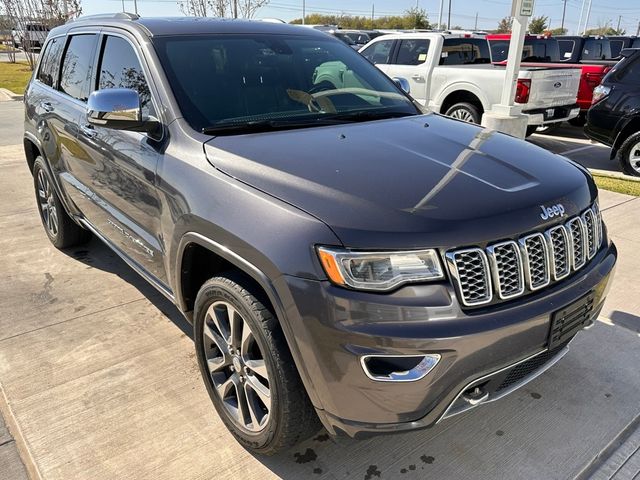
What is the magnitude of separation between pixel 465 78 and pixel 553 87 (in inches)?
52.9

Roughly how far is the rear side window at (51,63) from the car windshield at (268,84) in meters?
1.81

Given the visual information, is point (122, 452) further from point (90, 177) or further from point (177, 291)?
point (90, 177)

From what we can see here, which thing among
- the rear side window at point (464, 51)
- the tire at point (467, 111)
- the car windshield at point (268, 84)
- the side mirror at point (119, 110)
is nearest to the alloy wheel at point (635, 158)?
the tire at point (467, 111)

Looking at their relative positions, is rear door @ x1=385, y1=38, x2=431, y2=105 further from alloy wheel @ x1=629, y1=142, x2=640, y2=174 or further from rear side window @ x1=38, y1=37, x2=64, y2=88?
rear side window @ x1=38, y1=37, x2=64, y2=88

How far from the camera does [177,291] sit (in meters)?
2.73

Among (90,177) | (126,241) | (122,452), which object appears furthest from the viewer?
(90,177)

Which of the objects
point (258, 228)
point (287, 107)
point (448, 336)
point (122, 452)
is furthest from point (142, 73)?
point (448, 336)

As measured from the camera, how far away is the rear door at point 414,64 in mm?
9492

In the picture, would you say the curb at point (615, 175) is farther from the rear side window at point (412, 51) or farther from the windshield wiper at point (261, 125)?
the windshield wiper at point (261, 125)

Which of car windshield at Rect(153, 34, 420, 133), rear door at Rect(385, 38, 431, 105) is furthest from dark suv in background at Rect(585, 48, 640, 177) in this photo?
car windshield at Rect(153, 34, 420, 133)

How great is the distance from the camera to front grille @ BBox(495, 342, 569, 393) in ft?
7.12

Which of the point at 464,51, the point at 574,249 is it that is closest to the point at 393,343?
the point at 574,249

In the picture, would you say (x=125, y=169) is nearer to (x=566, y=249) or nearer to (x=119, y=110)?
(x=119, y=110)

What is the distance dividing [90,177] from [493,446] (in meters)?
2.89
